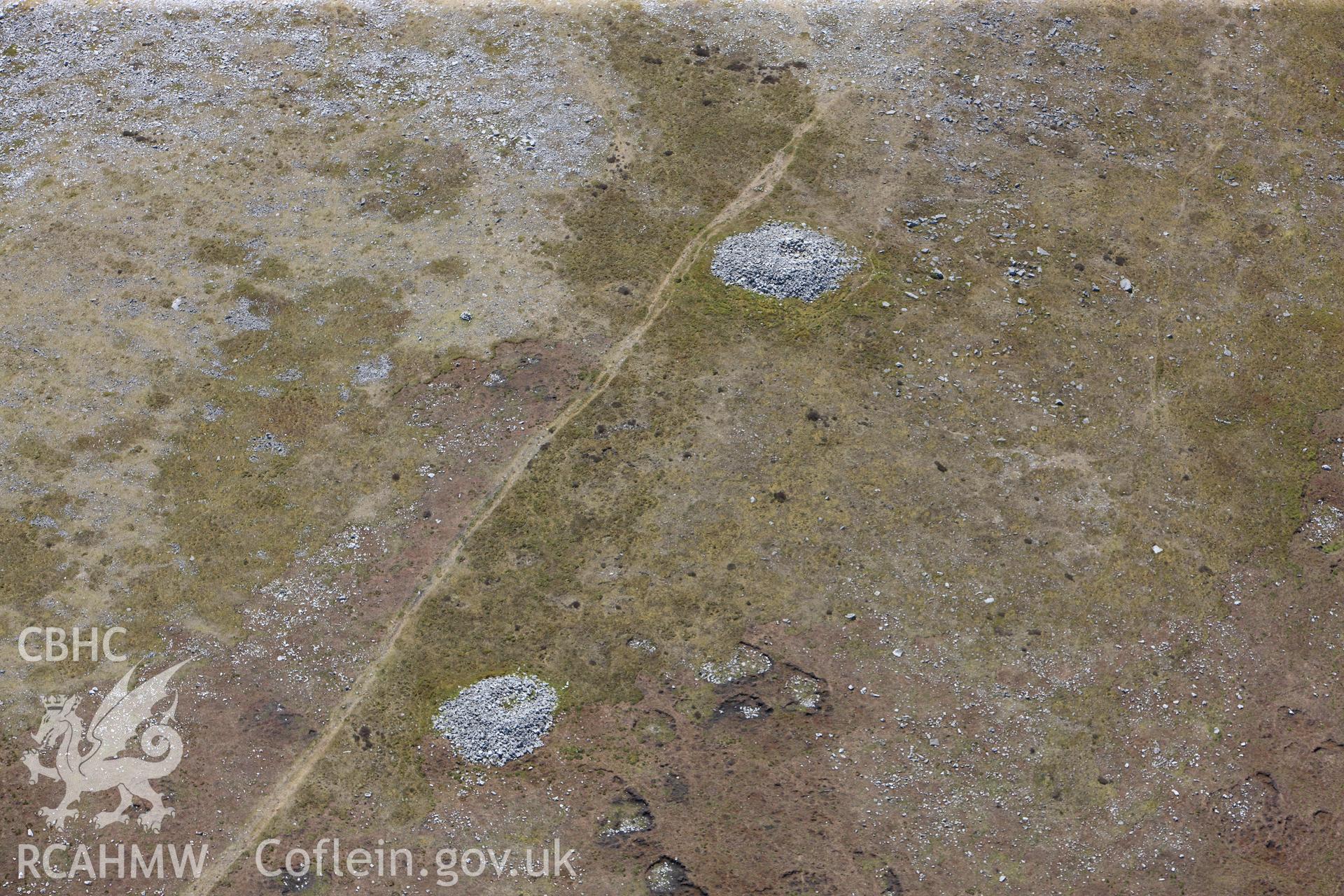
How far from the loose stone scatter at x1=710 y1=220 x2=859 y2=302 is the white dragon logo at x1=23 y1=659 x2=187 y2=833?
113 feet

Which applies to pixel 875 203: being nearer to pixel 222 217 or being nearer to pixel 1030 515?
pixel 1030 515

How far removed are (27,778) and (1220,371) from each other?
59.3m

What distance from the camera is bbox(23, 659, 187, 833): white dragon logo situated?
154ft

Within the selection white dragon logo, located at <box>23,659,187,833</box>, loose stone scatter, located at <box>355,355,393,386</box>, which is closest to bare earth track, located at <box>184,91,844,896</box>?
white dragon logo, located at <box>23,659,187,833</box>

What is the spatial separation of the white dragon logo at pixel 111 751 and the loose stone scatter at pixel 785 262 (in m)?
34.5

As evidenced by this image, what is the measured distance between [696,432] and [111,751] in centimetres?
2949

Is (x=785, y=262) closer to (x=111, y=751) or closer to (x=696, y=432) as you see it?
(x=696, y=432)

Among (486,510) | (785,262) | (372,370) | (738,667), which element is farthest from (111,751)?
(785,262)

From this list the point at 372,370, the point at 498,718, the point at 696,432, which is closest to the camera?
the point at 498,718

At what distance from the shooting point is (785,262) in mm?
60750

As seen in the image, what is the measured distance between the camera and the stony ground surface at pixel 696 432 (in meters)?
47.7

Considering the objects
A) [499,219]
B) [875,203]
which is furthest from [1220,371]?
[499,219]

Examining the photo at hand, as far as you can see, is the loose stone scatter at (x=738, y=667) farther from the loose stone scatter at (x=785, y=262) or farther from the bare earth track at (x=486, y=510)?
the loose stone scatter at (x=785, y=262)

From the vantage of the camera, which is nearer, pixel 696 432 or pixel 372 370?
pixel 696 432
